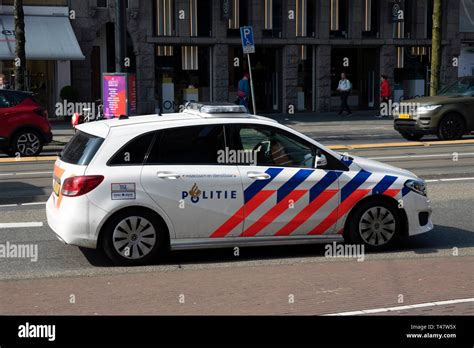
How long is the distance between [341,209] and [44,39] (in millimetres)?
22729

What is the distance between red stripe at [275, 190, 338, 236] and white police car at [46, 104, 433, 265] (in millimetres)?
11

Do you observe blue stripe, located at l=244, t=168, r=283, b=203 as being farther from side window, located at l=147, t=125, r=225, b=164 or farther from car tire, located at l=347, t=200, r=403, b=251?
car tire, located at l=347, t=200, r=403, b=251

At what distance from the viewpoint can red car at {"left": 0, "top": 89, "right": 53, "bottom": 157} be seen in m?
18.3

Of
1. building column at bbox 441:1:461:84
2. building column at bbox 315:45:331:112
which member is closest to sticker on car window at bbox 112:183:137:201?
building column at bbox 315:45:331:112

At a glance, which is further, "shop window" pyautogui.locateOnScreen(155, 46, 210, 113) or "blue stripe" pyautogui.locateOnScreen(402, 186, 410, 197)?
"shop window" pyautogui.locateOnScreen(155, 46, 210, 113)

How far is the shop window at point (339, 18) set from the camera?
115 ft

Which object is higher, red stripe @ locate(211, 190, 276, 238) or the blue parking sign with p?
the blue parking sign with p

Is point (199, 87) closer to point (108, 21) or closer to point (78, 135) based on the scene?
point (108, 21)

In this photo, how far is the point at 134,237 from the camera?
796cm

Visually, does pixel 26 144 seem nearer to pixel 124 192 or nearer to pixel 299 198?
pixel 124 192

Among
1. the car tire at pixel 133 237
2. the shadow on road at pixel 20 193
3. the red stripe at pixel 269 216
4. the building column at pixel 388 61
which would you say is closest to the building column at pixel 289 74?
the building column at pixel 388 61
